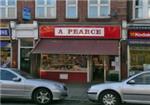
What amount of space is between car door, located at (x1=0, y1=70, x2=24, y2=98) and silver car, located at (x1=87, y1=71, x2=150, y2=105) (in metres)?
2.67

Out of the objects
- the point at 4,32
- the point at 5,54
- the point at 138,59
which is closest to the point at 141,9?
the point at 138,59

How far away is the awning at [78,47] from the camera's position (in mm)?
23609

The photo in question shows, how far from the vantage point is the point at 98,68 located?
25078 mm

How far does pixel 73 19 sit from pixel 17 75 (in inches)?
385

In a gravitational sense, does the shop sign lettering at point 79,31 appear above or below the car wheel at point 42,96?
above

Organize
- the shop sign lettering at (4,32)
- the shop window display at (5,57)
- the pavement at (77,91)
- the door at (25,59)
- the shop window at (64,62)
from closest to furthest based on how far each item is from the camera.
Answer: the pavement at (77,91) → the shop window at (64,62) → the shop sign lettering at (4,32) → the door at (25,59) → the shop window display at (5,57)

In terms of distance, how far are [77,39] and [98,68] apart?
7.18 ft

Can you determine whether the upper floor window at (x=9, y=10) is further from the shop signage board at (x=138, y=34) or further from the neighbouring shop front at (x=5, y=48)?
the shop signage board at (x=138, y=34)

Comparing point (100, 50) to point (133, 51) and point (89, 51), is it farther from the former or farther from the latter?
point (133, 51)

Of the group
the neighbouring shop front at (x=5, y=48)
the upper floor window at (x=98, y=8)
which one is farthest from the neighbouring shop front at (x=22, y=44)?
the upper floor window at (x=98, y=8)

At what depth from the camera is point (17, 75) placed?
52.1 ft

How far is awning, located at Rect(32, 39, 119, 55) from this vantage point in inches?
930

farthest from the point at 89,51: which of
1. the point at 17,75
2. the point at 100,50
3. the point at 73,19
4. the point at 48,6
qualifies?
the point at 17,75

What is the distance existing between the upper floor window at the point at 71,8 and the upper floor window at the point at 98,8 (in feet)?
2.85
